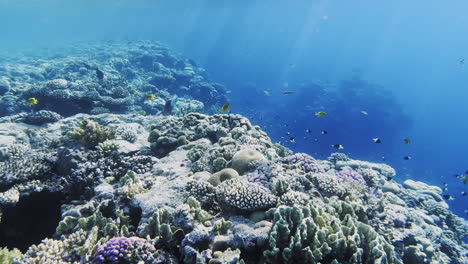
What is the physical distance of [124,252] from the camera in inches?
149

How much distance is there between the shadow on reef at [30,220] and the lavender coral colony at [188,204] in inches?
0.9

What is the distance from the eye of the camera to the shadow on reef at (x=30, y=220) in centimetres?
637

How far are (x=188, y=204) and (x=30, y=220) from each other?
15.5 ft

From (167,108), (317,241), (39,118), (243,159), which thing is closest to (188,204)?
(243,159)

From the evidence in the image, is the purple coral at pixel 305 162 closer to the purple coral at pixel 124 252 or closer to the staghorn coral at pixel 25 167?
the purple coral at pixel 124 252

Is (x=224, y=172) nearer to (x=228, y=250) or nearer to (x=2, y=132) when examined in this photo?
(x=228, y=250)

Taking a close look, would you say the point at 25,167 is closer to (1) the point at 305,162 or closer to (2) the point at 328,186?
(1) the point at 305,162

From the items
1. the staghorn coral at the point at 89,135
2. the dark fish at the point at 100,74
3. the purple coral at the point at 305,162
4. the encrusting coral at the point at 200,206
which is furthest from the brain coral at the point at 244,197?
the dark fish at the point at 100,74

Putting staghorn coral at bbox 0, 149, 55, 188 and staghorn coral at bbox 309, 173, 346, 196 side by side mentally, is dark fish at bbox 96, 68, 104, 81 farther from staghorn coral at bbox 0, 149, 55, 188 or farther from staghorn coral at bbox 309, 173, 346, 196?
staghorn coral at bbox 309, 173, 346, 196

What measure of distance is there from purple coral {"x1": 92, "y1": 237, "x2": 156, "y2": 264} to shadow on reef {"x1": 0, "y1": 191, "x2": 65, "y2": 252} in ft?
13.4

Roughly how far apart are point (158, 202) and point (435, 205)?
13.9 metres

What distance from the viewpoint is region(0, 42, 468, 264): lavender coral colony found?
400cm

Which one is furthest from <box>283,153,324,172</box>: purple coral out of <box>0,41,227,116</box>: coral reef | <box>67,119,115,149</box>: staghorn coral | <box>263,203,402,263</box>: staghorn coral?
<box>0,41,227,116</box>: coral reef

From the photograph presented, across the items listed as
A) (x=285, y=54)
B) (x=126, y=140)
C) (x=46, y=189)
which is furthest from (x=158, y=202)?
(x=285, y=54)
